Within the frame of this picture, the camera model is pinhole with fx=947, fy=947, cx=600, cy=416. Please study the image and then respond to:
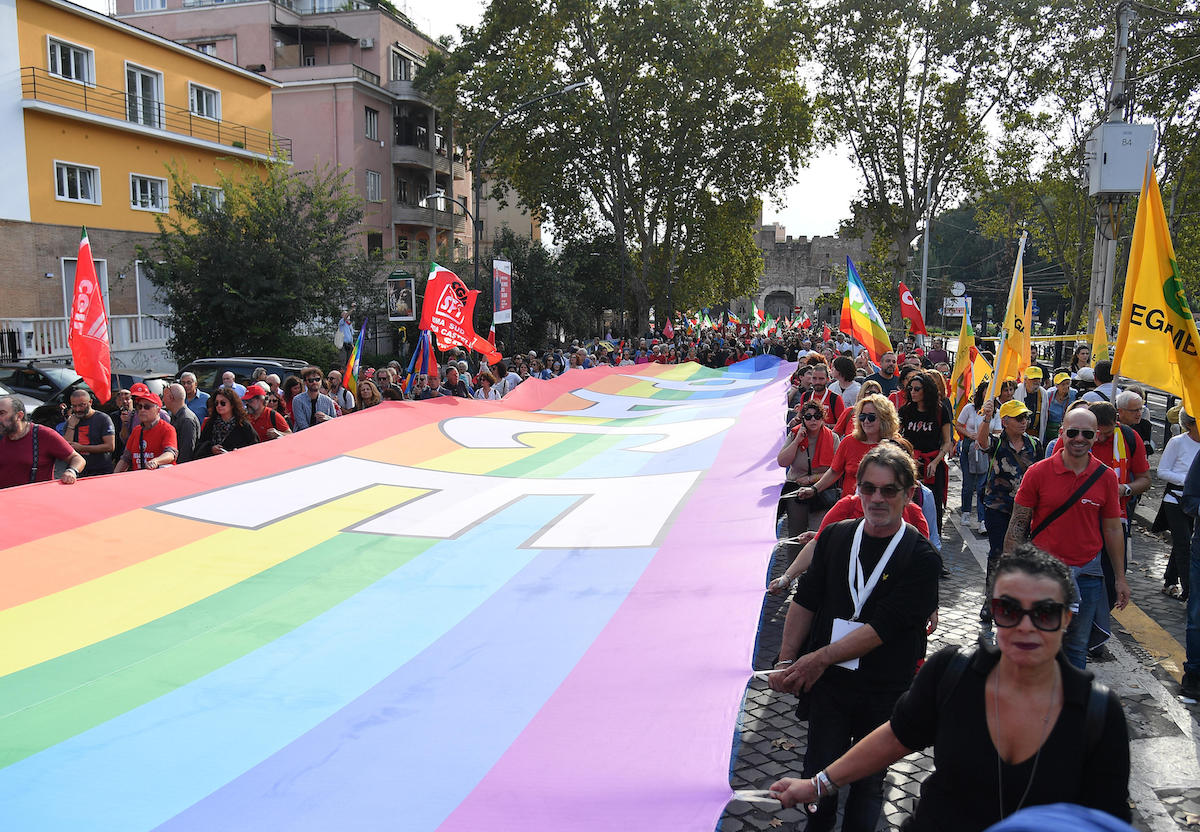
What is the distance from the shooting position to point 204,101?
33.2 m

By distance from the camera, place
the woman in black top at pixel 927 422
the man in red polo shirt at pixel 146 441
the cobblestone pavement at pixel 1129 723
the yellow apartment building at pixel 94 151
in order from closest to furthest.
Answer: the cobblestone pavement at pixel 1129 723 < the man in red polo shirt at pixel 146 441 < the woman in black top at pixel 927 422 < the yellow apartment building at pixel 94 151

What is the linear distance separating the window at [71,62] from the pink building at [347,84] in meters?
14.4

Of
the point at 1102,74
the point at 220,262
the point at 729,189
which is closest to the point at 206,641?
the point at 220,262

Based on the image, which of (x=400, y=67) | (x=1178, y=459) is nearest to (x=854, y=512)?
(x=1178, y=459)

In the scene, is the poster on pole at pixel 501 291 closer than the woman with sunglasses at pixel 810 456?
No

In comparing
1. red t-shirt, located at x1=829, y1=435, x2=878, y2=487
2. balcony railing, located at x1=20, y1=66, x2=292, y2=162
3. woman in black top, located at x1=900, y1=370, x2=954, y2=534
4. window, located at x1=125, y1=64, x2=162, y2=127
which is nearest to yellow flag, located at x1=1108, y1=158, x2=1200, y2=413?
woman in black top, located at x1=900, y1=370, x2=954, y2=534

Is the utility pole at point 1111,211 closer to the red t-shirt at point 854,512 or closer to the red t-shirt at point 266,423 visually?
the red t-shirt at point 266,423

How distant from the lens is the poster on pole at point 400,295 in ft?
67.8

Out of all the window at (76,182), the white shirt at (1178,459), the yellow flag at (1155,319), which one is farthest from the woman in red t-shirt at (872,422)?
the window at (76,182)

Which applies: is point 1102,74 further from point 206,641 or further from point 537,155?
point 206,641

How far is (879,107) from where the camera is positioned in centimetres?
3447

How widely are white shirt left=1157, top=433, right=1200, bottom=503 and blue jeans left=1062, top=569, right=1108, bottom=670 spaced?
7.06 feet

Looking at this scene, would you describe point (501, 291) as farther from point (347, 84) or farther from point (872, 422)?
point (347, 84)

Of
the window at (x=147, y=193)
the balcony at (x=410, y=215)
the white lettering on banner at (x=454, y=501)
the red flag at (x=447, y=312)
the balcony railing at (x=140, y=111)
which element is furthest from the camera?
the balcony at (x=410, y=215)
